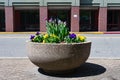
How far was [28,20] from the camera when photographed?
133 ft

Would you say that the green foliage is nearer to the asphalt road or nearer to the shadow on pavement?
the shadow on pavement

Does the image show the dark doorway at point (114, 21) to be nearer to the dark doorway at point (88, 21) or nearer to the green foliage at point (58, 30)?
the dark doorway at point (88, 21)

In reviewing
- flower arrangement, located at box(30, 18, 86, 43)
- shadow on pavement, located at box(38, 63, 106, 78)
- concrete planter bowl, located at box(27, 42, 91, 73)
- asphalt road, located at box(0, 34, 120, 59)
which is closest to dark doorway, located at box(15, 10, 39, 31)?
asphalt road, located at box(0, 34, 120, 59)

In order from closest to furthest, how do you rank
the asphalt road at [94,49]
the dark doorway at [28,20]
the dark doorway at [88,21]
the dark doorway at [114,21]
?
the asphalt road at [94,49], the dark doorway at [114,21], the dark doorway at [28,20], the dark doorway at [88,21]

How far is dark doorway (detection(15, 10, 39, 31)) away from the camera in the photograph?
3989 centimetres

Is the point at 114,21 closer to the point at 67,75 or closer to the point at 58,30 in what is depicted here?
the point at 58,30

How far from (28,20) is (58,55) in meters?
32.3

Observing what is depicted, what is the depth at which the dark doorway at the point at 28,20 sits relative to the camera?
39.9 meters

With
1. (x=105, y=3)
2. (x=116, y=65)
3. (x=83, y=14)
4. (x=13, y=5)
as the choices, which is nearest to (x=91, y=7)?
(x=105, y=3)

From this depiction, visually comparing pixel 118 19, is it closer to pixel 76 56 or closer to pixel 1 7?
pixel 1 7

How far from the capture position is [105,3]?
3528 cm

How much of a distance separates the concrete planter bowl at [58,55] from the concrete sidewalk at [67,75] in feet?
1.16

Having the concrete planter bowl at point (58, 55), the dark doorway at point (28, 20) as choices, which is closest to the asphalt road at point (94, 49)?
the concrete planter bowl at point (58, 55)

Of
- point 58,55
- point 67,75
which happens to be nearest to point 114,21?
point 67,75
